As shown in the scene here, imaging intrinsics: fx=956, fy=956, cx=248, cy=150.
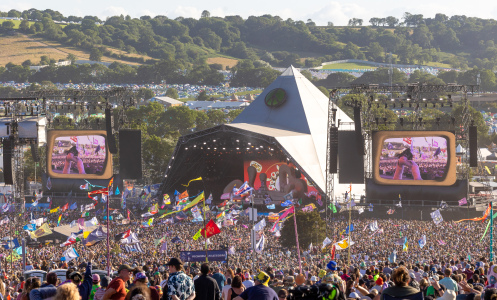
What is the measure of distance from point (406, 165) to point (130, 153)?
50.8ft

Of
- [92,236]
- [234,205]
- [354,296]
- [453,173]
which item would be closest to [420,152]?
[453,173]

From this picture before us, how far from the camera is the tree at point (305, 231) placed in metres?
42.4

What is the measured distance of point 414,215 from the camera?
5075cm

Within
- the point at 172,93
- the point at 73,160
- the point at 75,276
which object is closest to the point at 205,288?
the point at 75,276

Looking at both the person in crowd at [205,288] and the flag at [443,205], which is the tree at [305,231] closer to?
the flag at [443,205]

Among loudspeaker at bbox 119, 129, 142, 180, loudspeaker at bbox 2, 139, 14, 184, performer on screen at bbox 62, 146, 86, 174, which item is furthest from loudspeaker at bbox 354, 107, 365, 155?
loudspeaker at bbox 2, 139, 14, 184

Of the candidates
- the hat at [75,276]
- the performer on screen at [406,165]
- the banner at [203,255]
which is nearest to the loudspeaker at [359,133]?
the performer on screen at [406,165]

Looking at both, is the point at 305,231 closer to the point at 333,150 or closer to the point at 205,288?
the point at 333,150

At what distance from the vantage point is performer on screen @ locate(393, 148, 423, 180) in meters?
50.5

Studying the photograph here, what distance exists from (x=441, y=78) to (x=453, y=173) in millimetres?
128780

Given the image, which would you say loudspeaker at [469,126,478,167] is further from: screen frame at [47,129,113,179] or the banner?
the banner

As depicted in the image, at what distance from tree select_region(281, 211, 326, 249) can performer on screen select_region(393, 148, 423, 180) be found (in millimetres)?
8391

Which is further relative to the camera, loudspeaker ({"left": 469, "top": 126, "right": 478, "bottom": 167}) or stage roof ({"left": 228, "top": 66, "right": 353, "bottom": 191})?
stage roof ({"left": 228, "top": 66, "right": 353, "bottom": 191})

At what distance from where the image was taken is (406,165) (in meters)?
50.8
